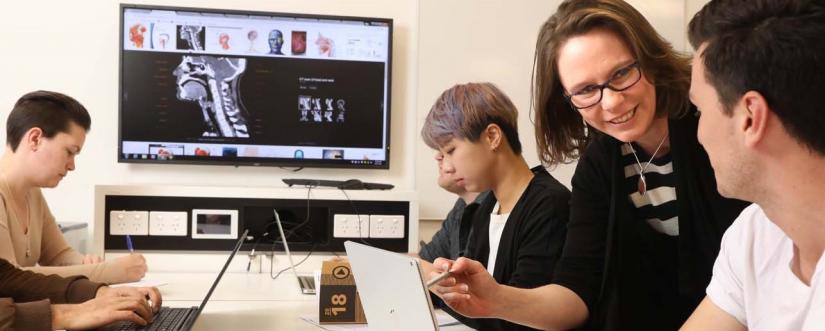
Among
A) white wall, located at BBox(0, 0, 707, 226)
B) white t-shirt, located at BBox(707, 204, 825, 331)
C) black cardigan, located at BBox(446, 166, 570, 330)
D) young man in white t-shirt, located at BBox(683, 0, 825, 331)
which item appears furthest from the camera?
white wall, located at BBox(0, 0, 707, 226)

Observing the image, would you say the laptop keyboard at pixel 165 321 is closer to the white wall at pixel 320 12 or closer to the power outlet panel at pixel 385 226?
the power outlet panel at pixel 385 226

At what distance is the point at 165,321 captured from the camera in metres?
1.53

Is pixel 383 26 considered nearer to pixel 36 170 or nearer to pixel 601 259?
pixel 36 170

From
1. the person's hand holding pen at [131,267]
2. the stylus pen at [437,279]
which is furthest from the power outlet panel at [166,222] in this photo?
the stylus pen at [437,279]

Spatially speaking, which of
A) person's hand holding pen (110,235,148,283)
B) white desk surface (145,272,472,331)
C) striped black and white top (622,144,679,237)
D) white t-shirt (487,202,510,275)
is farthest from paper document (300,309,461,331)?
person's hand holding pen (110,235,148,283)

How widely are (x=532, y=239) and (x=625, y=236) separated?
255mm

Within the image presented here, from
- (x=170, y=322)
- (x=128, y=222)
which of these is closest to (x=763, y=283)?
(x=170, y=322)

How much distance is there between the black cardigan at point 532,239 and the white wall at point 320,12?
49.3 inches

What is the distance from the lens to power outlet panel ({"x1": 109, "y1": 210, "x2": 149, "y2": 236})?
2631 mm

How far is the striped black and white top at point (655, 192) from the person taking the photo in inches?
54.2

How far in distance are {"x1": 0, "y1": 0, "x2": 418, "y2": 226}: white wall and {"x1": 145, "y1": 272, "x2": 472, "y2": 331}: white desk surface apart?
50 centimetres

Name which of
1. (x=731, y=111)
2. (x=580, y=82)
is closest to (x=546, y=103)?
(x=580, y=82)

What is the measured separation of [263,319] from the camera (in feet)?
5.49

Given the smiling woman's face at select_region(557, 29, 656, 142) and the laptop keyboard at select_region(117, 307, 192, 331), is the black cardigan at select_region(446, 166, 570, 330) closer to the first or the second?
the smiling woman's face at select_region(557, 29, 656, 142)
